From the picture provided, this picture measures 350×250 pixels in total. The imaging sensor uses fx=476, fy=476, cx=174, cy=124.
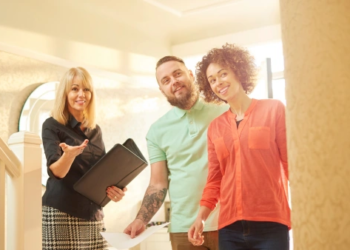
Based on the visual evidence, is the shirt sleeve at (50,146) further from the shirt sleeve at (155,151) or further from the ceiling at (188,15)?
the ceiling at (188,15)

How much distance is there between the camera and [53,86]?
3.85 meters

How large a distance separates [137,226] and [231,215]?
0.53m

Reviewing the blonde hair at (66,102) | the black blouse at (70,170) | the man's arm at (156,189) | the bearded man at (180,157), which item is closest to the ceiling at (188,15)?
the blonde hair at (66,102)

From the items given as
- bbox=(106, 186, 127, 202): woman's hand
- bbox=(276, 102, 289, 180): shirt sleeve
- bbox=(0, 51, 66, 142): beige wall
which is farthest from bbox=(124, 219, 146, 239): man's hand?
bbox=(0, 51, 66, 142): beige wall

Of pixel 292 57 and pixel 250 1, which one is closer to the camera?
pixel 292 57

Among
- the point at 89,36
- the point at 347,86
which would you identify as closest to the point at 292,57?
the point at 347,86

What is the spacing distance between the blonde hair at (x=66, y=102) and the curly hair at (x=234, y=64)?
0.60 metres

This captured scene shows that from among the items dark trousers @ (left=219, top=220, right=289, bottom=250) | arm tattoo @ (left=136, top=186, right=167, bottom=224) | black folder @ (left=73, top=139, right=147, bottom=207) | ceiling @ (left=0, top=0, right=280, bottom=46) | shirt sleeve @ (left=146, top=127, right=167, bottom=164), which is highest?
ceiling @ (left=0, top=0, right=280, bottom=46)

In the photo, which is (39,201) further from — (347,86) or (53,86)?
(53,86)

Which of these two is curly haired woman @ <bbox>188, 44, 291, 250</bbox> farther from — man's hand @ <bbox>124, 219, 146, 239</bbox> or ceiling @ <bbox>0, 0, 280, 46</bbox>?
ceiling @ <bbox>0, 0, 280, 46</bbox>

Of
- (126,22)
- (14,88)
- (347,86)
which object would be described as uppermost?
(126,22)

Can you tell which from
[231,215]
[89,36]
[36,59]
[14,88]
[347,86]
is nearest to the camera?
[347,86]

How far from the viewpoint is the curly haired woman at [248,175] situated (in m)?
1.53

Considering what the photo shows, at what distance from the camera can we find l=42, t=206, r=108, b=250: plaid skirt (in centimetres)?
210
